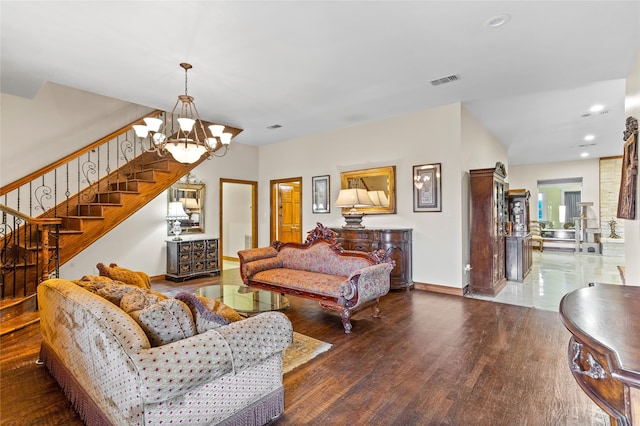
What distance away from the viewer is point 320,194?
6395 mm

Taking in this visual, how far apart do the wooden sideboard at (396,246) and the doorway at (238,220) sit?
332 centimetres

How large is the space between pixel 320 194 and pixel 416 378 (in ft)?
14.6

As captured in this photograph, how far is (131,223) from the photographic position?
5496mm

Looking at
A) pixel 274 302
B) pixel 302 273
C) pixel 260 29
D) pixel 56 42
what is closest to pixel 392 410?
pixel 274 302

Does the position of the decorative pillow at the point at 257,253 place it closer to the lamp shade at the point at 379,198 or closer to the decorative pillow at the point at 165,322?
the lamp shade at the point at 379,198

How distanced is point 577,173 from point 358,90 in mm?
9285

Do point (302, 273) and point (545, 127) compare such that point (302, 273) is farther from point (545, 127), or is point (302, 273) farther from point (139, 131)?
point (545, 127)

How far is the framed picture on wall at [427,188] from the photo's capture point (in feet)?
15.9

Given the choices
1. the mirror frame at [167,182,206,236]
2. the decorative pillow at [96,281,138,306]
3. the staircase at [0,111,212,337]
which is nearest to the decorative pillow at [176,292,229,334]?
the decorative pillow at [96,281,138,306]

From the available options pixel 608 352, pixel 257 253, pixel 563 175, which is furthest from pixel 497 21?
pixel 563 175

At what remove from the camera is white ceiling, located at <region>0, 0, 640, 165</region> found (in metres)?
Answer: 2.55

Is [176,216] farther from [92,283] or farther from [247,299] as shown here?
[92,283]

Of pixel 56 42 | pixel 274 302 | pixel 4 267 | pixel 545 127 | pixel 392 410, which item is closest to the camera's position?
pixel 392 410

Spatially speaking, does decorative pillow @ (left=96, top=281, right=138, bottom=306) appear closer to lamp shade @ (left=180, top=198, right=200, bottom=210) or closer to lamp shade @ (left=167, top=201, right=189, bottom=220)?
lamp shade @ (left=167, top=201, right=189, bottom=220)
